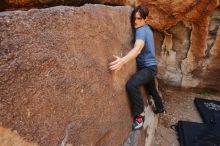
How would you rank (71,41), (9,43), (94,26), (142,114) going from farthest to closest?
(142,114)
(94,26)
(71,41)
(9,43)

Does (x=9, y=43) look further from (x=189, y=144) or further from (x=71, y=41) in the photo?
(x=189, y=144)

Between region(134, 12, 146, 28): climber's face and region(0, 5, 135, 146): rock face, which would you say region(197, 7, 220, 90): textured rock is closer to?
region(134, 12, 146, 28): climber's face

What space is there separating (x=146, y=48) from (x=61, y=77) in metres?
1.45

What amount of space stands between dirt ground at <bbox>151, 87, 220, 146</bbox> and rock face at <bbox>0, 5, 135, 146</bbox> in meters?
1.09

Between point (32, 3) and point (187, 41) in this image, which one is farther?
point (187, 41)

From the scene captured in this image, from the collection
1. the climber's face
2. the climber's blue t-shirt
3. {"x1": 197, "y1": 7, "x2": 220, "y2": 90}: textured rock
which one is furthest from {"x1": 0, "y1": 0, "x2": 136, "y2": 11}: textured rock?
{"x1": 197, "y1": 7, "x2": 220, "y2": 90}: textured rock

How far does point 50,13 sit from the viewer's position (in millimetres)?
1662

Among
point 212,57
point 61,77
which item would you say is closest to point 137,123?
point 61,77

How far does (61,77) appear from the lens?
5.59 feet

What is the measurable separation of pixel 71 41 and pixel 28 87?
0.47 meters

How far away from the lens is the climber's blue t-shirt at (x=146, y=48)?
9.20ft

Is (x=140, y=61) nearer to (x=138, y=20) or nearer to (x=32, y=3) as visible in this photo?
(x=138, y=20)

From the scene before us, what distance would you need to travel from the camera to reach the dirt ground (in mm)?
3430

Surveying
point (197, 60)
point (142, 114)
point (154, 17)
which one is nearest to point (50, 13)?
point (142, 114)
